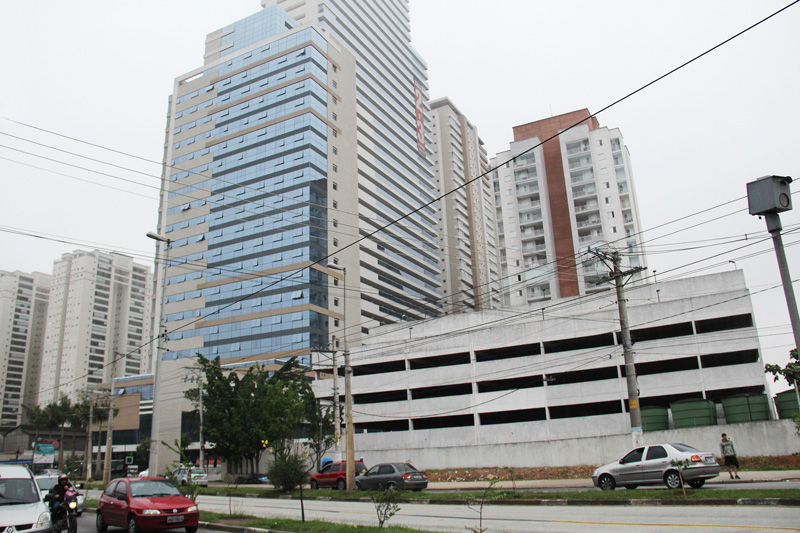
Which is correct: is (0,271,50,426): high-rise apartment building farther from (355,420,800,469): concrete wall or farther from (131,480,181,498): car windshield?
(131,480,181,498): car windshield

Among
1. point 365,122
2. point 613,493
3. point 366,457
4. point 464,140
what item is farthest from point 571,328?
point 464,140

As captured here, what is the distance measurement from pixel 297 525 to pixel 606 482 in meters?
11.4

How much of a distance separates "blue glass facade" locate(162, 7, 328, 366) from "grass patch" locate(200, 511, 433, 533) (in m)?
58.4

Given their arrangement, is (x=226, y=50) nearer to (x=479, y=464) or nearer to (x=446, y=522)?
(x=479, y=464)

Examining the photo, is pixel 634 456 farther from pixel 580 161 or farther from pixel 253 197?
pixel 580 161

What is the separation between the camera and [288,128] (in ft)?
283

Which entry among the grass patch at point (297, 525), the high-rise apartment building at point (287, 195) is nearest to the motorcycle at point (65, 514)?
the grass patch at point (297, 525)

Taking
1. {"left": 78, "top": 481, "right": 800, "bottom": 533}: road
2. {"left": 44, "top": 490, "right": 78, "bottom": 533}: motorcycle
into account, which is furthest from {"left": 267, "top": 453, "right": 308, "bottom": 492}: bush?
{"left": 44, "top": 490, "right": 78, "bottom": 533}: motorcycle

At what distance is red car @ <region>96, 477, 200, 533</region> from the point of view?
13789 millimetres

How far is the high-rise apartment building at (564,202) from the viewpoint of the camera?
85.2m

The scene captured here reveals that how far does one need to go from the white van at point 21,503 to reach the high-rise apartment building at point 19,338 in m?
159

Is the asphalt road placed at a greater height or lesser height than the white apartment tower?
lesser

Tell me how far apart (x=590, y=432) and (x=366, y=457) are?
17879mm

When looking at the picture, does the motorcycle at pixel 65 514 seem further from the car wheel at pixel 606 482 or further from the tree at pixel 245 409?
the tree at pixel 245 409
